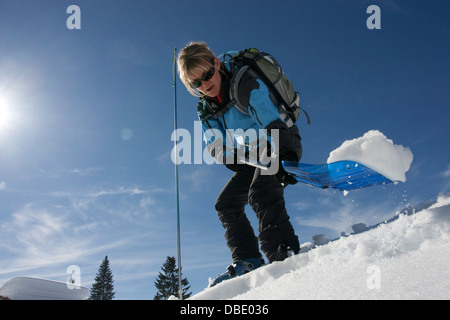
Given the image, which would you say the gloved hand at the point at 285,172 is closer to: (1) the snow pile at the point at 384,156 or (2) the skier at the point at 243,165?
(2) the skier at the point at 243,165

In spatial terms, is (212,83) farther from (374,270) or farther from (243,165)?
(374,270)

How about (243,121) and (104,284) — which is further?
(104,284)

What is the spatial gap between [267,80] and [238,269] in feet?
8.00

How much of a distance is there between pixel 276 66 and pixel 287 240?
217cm

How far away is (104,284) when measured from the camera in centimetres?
3906

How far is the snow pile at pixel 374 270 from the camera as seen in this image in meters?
1.52

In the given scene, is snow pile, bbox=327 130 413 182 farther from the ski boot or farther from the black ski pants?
the ski boot

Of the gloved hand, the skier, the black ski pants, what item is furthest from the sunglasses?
the gloved hand

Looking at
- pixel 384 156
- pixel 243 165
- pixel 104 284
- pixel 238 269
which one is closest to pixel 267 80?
pixel 243 165

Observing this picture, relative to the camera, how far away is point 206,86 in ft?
12.1
